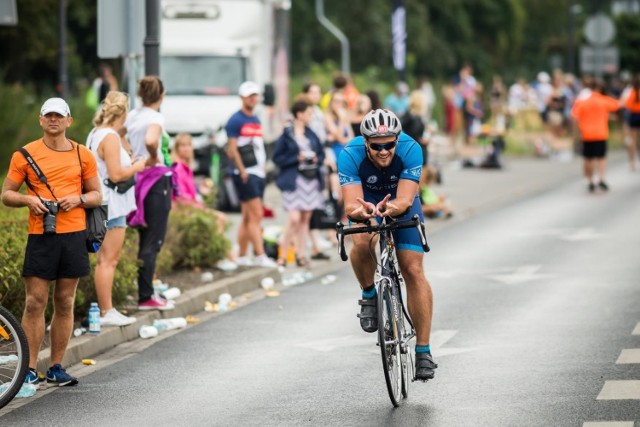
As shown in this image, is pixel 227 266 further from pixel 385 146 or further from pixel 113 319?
pixel 385 146

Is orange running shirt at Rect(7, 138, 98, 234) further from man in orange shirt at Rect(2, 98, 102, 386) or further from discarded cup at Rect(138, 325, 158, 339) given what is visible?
discarded cup at Rect(138, 325, 158, 339)

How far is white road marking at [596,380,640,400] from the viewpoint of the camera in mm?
8891

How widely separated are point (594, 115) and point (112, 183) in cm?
1630

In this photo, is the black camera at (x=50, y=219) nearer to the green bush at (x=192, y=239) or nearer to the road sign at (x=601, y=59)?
the green bush at (x=192, y=239)

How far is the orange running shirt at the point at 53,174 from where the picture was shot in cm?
940

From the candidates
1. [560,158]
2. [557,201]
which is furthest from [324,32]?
[557,201]

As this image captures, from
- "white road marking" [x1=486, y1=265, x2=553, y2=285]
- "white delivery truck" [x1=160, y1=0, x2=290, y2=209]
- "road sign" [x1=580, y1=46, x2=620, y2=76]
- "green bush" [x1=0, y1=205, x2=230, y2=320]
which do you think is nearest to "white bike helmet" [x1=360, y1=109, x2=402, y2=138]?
"green bush" [x1=0, y1=205, x2=230, y2=320]

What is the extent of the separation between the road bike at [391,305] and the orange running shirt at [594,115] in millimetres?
17579

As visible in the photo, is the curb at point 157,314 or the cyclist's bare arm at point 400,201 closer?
the cyclist's bare arm at point 400,201

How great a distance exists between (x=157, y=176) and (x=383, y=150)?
12.4 feet

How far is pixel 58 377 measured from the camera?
9781 millimetres

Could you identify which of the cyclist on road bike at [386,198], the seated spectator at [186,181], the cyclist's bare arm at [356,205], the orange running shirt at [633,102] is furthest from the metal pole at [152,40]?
the orange running shirt at [633,102]

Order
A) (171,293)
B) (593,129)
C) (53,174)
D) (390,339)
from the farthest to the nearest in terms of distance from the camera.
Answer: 1. (593,129)
2. (171,293)
3. (53,174)
4. (390,339)

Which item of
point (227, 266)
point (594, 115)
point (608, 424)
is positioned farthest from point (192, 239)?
point (594, 115)
